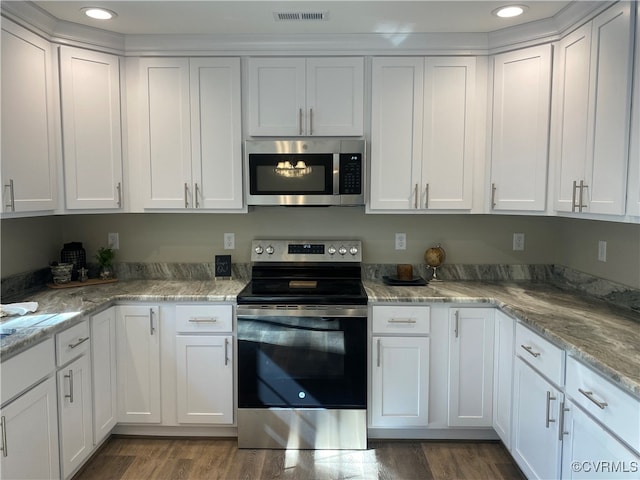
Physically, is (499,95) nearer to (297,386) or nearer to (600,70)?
(600,70)

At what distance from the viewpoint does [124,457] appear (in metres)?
2.52

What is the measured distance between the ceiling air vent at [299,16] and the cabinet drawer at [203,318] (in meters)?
1.68

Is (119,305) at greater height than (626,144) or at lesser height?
lesser

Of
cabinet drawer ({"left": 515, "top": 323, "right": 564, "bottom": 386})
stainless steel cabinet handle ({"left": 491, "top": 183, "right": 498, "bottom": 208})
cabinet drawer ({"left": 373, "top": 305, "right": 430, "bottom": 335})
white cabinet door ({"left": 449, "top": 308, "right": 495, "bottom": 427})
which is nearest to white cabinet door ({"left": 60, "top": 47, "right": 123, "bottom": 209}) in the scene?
cabinet drawer ({"left": 373, "top": 305, "right": 430, "bottom": 335})

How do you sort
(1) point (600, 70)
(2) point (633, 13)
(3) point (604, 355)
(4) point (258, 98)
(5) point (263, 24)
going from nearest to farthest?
(3) point (604, 355) → (2) point (633, 13) → (1) point (600, 70) → (5) point (263, 24) → (4) point (258, 98)

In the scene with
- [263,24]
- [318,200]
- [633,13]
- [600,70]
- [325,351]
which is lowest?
[325,351]

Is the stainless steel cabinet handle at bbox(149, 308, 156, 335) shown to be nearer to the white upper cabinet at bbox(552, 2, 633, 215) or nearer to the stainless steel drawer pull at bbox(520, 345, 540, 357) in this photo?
the stainless steel drawer pull at bbox(520, 345, 540, 357)

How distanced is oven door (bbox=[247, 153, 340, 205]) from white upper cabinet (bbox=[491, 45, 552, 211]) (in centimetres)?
103

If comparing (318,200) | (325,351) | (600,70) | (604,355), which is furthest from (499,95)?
(325,351)

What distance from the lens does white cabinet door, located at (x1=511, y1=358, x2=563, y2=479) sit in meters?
1.86

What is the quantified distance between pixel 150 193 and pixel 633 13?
8.76 ft

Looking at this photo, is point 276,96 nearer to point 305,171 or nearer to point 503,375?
point 305,171

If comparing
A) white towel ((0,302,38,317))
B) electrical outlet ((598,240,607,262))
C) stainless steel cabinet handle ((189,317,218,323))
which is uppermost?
electrical outlet ((598,240,607,262))

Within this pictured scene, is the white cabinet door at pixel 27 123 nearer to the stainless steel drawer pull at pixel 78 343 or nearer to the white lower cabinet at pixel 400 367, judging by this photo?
the stainless steel drawer pull at pixel 78 343
